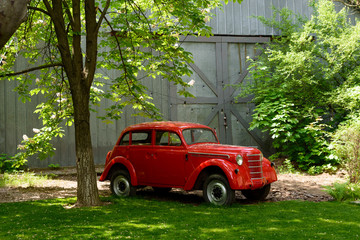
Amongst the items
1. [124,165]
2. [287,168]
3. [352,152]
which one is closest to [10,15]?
[124,165]

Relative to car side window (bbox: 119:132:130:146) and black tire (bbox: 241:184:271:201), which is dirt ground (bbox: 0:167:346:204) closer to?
black tire (bbox: 241:184:271:201)

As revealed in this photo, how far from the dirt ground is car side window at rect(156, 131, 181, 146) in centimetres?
128

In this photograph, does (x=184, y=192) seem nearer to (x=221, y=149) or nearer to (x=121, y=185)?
(x=121, y=185)

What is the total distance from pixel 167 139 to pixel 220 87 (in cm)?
639

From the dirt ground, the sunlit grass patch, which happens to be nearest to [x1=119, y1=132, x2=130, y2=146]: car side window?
the dirt ground

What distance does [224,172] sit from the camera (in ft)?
23.4

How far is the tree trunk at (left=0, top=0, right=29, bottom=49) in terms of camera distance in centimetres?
188

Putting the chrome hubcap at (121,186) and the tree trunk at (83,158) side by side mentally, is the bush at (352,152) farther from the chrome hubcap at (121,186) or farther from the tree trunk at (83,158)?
the tree trunk at (83,158)

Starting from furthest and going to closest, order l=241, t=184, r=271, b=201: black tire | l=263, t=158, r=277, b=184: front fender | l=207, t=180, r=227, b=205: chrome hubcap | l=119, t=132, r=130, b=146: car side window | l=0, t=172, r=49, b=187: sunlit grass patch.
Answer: l=0, t=172, r=49, b=187: sunlit grass patch, l=119, t=132, r=130, b=146: car side window, l=241, t=184, r=271, b=201: black tire, l=263, t=158, r=277, b=184: front fender, l=207, t=180, r=227, b=205: chrome hubcap

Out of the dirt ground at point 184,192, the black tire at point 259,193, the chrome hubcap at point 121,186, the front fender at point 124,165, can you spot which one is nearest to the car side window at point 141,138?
the front fender at point 124,165

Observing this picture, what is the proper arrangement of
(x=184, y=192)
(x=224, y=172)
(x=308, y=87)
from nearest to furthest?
(x=224, y=172) < (x=184, y=192) < (x=308, y=87)

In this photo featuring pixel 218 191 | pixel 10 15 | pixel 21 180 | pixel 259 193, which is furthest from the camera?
pixel 21 180

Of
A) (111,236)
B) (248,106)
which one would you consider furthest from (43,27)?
(248,106)

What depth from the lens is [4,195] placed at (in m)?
8.67
